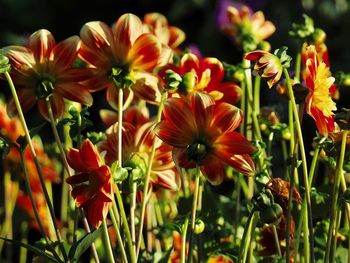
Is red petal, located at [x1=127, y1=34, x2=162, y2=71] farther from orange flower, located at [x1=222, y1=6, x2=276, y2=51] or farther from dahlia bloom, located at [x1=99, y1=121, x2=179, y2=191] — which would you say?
orange flower, located at [x1=222, y1=6, x2=276, y2=51]

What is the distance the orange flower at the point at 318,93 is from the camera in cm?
80

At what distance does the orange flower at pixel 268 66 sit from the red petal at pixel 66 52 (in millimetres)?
215

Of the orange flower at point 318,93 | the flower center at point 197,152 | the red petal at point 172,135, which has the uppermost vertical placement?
the orange flower at point 318,93

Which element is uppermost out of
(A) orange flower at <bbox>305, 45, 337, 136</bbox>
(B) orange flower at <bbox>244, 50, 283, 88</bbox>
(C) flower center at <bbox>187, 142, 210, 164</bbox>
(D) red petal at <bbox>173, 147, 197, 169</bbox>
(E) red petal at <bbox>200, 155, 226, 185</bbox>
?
(B) orange flower at <bbox>244, 50, 283, 88</bbox>

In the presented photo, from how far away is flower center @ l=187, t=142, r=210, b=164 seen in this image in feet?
2.61

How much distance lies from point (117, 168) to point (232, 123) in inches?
4.3

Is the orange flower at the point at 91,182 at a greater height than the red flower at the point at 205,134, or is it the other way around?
the red flower at the point at 205,134

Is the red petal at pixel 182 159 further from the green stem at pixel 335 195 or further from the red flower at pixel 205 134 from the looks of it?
the green stem at pixel 335 195

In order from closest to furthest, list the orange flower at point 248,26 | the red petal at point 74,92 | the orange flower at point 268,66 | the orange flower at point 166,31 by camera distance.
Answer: the orange flower at point 268,66, the red petal at point 74,92, the orange flower at point 166,31, the orange flower at point 248,26

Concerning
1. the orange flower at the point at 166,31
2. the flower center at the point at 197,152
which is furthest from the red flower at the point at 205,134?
the orange flower at the point at 166,31

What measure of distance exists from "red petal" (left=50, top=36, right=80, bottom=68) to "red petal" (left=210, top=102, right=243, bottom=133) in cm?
18

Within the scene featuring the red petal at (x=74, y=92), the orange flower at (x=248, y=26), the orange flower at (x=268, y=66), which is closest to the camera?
the orange flower at (x=268, y=66)

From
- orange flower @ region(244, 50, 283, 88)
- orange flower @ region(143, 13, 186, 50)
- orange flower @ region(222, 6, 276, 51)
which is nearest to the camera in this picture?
orange flower @ region(244, 50, 283, 88)

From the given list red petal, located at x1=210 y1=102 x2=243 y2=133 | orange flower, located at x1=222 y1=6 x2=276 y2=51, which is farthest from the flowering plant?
orange flower, located at x1=222 y1=6 x2=276 y2=51
